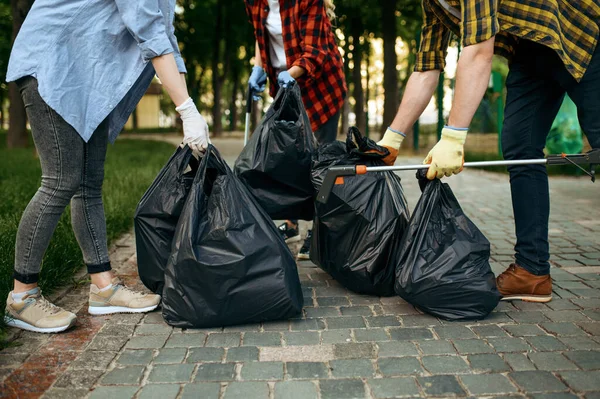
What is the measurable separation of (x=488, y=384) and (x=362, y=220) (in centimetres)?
113

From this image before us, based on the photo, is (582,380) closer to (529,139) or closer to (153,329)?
(529,139)

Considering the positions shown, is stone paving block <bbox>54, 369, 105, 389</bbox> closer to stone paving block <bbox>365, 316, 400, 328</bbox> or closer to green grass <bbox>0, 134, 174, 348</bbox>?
green grass <bbox>0, 134, 174, 348</bbox>

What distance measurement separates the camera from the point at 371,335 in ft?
8.77

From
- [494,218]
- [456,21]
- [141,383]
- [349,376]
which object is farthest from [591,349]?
[494,218]

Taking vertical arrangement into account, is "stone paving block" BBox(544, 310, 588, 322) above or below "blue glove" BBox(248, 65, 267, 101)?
below

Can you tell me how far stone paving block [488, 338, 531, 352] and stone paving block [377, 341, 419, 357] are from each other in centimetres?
34

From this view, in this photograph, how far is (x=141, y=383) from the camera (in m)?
2.22

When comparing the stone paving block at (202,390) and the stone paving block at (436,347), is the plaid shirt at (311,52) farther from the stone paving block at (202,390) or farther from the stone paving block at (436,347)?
the stone paving block at (202,390)

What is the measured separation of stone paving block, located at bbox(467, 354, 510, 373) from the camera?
2.29m

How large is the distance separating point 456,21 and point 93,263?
6.92 ft

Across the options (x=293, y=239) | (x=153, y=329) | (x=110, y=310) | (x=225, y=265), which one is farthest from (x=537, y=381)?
(x=293, y=239)

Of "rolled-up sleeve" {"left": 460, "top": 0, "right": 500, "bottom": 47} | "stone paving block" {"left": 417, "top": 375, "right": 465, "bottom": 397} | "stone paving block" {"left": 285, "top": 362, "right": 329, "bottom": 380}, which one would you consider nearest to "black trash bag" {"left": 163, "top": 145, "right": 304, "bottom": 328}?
"stone paving block" {"left": 285, "top": 362, "right": 329, "bottom": 380}

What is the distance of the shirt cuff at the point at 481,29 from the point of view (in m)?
2.59

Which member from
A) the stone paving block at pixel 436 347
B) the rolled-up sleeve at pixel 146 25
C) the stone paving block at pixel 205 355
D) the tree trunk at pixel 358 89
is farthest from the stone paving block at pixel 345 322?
the tree trunk at pixel 358 89
